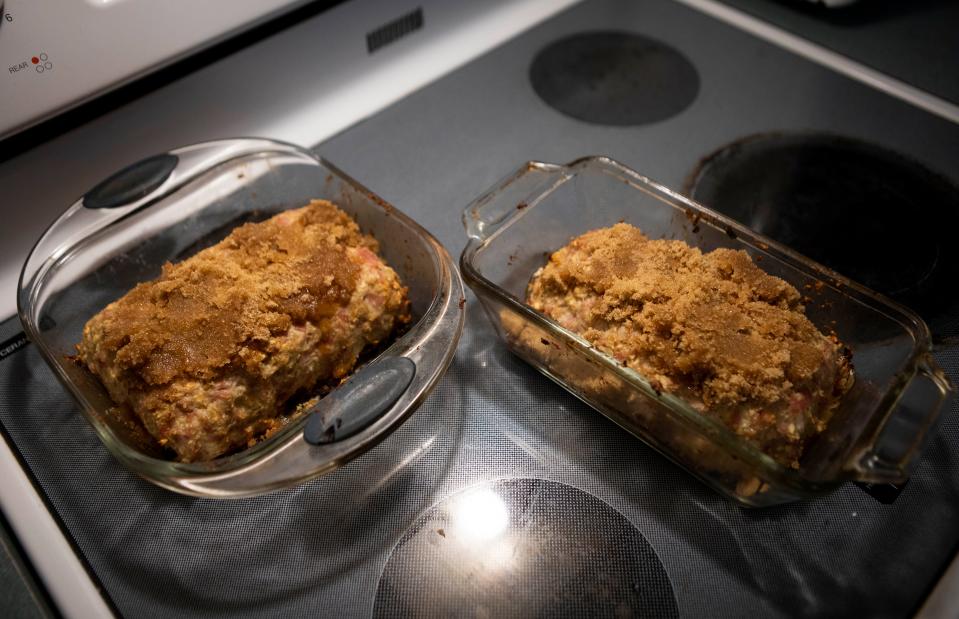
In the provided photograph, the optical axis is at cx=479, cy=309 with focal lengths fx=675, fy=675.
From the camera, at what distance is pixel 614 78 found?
49.3 inches

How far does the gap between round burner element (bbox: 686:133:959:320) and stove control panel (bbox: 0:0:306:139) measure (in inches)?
29.8

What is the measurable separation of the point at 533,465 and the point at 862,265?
551mm

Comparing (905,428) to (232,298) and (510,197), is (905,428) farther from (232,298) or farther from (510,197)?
(232,298)

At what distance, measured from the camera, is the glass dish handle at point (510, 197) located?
841 mm

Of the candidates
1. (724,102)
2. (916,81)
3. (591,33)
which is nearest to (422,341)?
(724,102)

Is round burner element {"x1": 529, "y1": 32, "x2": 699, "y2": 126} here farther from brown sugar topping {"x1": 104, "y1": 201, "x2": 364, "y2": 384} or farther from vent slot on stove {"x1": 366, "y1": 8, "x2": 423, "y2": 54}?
brown sugar topping {"x1": 104, "y1": 201, "x2": 364, "y2": 384}

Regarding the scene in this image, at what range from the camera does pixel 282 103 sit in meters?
1.13

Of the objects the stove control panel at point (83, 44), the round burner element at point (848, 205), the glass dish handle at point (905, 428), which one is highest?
the stove control panel at point (83, 44)

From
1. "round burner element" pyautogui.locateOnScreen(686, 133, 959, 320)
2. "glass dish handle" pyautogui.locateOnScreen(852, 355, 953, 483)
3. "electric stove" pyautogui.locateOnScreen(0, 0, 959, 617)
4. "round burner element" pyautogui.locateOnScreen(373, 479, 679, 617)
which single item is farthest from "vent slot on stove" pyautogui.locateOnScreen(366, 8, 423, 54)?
"glass dish handle" pyautogui.locateOnScreen(852, 355, 953, 483)

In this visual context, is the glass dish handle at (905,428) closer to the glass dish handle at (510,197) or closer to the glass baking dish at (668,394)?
the glass baking dish at (668,394)

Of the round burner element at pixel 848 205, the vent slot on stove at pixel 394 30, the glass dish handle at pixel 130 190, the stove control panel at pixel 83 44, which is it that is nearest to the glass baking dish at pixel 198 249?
the glass dish handle at pixel 130 190

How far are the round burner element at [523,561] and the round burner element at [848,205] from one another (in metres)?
0.51

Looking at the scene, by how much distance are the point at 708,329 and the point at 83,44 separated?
0.81 metres

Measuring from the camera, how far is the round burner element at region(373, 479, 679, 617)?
671mm
